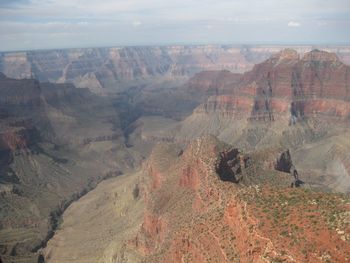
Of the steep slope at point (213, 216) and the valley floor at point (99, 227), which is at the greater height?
the steep slope at point (213, 216)

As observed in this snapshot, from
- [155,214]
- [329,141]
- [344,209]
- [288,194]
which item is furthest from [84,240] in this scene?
[329,141]

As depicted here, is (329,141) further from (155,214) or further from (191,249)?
(191,249)

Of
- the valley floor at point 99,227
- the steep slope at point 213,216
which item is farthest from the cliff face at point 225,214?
the valley floor at point 99,227

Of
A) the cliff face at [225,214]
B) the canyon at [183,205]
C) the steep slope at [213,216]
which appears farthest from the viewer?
the canyon at [183,205]

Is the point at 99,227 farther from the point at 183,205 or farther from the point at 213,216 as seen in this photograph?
the point at 213,216

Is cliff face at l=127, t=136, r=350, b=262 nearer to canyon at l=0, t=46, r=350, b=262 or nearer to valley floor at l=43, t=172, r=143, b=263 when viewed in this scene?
canyon at l=0, t=46, r=350, b=262

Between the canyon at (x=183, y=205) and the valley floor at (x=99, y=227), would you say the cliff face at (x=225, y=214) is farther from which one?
the valley floor at (x=99, y=227)

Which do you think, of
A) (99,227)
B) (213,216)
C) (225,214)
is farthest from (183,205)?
(99,227)

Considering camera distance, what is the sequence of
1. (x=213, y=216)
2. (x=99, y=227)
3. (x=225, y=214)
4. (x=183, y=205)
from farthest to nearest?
(x=99, y=227) < (x=183, y=205) < (x=213, y=216) < (x=225, y=214)
